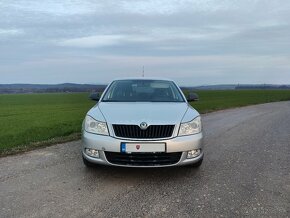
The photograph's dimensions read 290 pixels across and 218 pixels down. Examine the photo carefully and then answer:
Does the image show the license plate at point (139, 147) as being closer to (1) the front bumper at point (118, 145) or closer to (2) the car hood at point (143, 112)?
(1) the front bumper at point (118, 145)

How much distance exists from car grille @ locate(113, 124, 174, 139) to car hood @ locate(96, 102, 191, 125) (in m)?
0.06

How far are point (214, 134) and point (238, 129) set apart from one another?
1.66 m

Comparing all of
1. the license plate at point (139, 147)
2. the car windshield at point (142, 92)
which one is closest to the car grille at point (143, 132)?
the license plate at point (139, 147)

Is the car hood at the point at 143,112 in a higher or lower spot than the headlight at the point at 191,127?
higher

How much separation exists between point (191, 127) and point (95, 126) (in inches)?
57.7

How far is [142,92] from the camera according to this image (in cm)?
691

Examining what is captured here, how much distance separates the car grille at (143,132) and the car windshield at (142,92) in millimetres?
1439

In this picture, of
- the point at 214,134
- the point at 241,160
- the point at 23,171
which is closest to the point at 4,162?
the point at 23,171

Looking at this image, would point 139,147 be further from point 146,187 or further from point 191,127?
point 191,127

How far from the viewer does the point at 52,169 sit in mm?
6043

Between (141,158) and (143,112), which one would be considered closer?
(141,158)

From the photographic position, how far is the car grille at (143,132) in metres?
5.17

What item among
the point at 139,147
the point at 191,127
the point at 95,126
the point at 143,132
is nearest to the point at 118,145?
the point at 139,147

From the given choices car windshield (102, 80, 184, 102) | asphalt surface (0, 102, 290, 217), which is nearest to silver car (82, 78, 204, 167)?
asphalt surface (0, 102, 290, 217)
